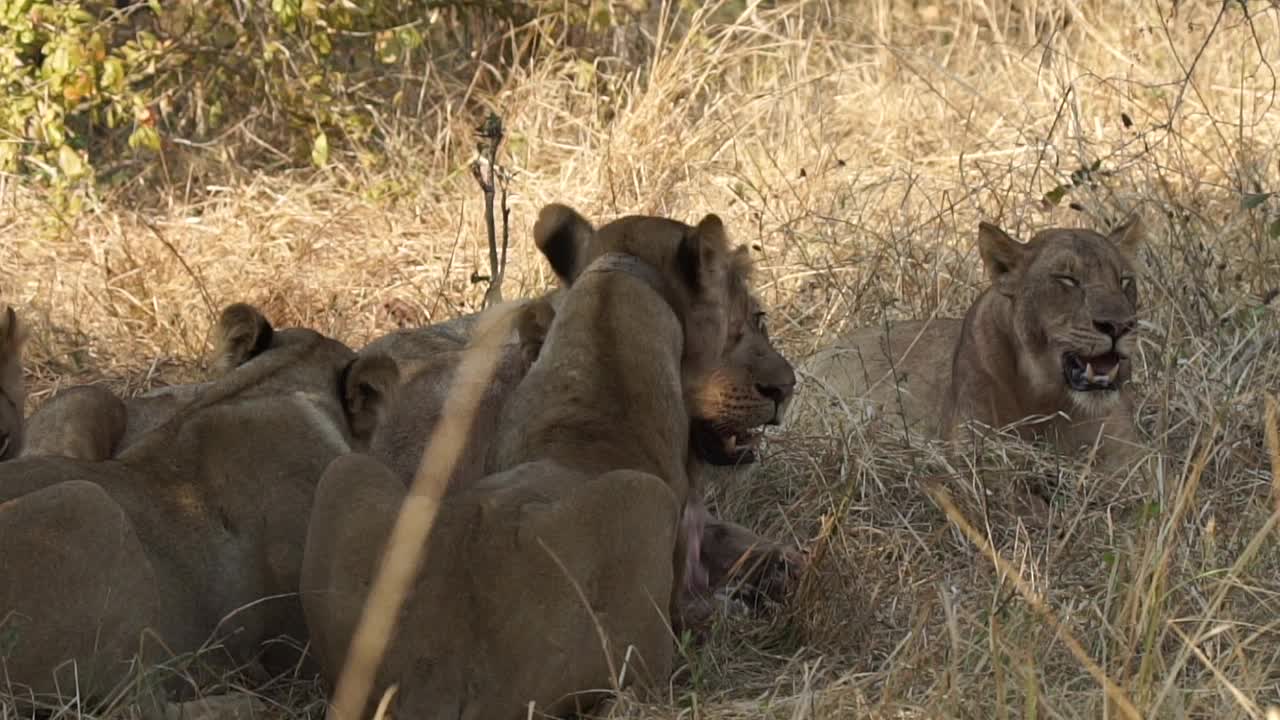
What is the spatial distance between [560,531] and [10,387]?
83.2 inches

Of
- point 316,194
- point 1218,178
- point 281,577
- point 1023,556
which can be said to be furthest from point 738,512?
point 316,194

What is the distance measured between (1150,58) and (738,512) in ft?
19.2

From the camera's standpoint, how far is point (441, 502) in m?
4.09

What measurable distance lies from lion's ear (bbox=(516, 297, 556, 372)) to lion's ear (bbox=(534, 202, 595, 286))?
4.4 inches

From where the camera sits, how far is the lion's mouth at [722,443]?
4.80m

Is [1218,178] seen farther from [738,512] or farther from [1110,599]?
[1110,599]

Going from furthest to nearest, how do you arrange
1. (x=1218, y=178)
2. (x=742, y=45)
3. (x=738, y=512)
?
(x=742, y=45) → (x=1218, y=178) → (x=738, y=512)

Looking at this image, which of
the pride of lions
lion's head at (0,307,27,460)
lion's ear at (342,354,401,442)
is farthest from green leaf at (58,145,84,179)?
lion's ear at (342,354,401,442)

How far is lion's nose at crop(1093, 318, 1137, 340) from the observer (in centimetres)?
627

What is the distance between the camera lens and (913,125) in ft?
34.0

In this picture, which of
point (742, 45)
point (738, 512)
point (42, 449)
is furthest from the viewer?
point (742, 45)

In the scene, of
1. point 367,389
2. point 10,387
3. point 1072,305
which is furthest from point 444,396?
point 1072,305

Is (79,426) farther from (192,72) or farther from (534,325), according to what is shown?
(192,72)

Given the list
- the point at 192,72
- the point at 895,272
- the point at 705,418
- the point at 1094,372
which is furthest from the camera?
the point at 192,72
